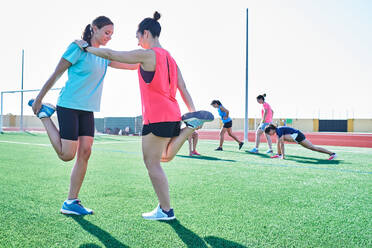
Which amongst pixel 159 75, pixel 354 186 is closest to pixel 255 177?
pixel 354 186

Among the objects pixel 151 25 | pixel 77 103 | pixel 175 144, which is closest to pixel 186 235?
pixel 175 144

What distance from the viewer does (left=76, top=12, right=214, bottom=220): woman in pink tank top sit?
238 centimetres

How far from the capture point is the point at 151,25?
254 centimetres

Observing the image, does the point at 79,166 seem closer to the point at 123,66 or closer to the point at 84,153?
the point at 84,153

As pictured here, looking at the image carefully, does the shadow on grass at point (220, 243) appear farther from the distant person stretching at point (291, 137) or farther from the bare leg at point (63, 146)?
the distant person stretching at point (291, 137)

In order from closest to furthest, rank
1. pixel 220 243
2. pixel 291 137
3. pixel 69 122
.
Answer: pixel 220 243 < pixel 69 122 < pixel 291 137

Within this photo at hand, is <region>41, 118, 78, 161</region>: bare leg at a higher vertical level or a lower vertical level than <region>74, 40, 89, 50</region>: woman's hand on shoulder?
lower

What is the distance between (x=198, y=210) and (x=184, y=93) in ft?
3.89

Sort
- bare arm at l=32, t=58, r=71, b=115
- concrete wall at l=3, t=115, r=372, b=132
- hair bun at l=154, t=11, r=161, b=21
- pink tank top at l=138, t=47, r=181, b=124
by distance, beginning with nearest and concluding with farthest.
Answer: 1. pink tank top at l=138, t=47, r=181, b=124
2. hair bun at l=154, t=11, r=161, b=21
3. bare arm at l=32, t=58, r=71, b=115
4. concrete wall at l=3, t=115, r=372, b=132

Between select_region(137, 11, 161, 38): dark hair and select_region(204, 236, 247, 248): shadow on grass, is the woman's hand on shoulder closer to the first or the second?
select_region(137, 11, 161, 38): dark hair

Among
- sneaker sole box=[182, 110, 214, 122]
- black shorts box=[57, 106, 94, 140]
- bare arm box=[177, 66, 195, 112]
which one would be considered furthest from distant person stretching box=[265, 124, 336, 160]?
black shorts box=[57, 106, 94, 140]

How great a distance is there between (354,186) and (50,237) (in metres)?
4.00

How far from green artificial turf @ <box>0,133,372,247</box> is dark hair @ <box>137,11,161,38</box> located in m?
1.69

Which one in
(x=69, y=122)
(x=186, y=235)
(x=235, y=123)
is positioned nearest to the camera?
(x=186, y=235)
